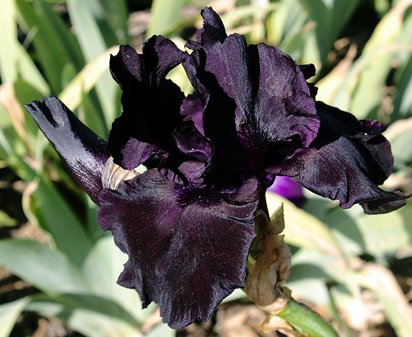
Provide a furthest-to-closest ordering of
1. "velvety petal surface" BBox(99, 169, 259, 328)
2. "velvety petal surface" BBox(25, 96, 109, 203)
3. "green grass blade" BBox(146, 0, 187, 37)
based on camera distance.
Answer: "green grass blade" BBox(146, 0, 187, 37) < "velvety petal surface" BBox(25, 96, 109, 203) < "velvety petal surface" BBox(99, 169, 259, 328)

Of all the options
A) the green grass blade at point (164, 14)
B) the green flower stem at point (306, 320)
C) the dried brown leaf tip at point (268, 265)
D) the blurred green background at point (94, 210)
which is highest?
the dried brown leaf tip at point (268, 265)

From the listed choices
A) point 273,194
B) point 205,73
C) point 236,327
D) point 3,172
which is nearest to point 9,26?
point 3,172

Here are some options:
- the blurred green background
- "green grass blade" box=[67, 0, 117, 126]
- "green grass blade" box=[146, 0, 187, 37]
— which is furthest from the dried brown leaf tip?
"green grass blade" box=[146, 0, 187, 37]

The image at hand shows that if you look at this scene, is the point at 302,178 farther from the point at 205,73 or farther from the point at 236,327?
the point at 236,327

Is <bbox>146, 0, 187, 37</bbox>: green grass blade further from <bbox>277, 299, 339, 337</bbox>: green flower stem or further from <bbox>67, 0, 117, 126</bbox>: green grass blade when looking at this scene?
<bbox>277, 299, 339, 337</bbox>: green flower stem

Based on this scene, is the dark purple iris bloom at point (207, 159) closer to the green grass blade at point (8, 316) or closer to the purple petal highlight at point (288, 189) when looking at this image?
the green grass blade at point (8, 316)

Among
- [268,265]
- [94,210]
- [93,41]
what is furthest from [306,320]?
[93,41]

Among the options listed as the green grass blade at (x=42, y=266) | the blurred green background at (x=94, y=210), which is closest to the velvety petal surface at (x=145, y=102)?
the blurred green background at (x=94, y=210)
